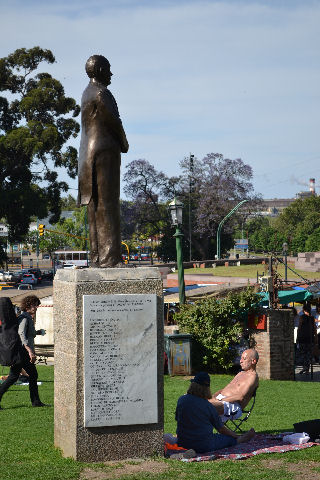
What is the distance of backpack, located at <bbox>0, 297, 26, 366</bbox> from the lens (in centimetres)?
1051

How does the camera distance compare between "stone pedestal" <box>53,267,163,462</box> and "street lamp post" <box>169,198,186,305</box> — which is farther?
"street lamp post" <box>169,198,186,305</box>

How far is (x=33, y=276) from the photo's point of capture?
6253 centimetres

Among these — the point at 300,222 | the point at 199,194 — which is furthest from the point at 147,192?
the point at 300,222

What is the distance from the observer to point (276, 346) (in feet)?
51.2

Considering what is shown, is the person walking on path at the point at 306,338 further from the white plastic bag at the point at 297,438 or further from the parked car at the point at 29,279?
the parked car at the point at 29,279

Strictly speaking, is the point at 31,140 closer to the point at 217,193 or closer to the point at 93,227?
the point at 217,193

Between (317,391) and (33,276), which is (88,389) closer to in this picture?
(317,391)

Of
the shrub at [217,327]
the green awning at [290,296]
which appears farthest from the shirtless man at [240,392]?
the green awning at [290,296]

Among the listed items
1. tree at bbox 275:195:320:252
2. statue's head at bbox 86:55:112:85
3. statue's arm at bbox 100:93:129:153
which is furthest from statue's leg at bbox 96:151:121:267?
tree at bbox 275:195:320:252

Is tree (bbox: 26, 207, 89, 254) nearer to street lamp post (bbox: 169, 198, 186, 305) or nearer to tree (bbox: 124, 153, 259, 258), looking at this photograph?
tree (bbox: 124, 153, 259, 258)

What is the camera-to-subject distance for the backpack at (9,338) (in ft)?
34.5

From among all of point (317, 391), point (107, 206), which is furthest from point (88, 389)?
point (317, 391)

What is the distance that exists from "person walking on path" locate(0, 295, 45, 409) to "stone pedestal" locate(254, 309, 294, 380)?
587cm

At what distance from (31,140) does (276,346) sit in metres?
39.1
